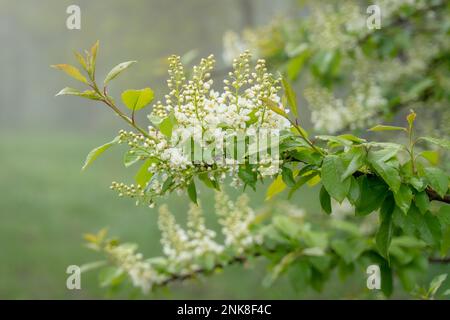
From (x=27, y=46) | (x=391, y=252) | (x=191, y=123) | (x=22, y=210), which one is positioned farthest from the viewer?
(x=27, y=46)

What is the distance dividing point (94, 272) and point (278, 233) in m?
2.61

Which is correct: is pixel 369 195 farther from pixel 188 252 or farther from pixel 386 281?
pixel 188 252

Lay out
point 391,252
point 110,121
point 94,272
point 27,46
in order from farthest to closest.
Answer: point 27,46 < point 110,121 < point 94,272 < point 391,252

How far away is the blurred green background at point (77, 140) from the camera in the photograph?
14.4 ft

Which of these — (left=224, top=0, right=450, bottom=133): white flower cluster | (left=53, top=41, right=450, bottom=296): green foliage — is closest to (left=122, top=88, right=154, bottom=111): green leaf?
(left=53, top=41, right=450, bottom=296): green foliage

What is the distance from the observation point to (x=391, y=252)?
2.06 meters

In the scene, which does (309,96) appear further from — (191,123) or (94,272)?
(94,272)

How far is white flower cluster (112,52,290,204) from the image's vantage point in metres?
1.12

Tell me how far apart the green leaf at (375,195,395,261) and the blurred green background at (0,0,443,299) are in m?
0.99

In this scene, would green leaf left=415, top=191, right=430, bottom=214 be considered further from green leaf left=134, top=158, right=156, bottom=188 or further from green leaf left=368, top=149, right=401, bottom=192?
green leaf left=134, top=158, right=156, bottom=188

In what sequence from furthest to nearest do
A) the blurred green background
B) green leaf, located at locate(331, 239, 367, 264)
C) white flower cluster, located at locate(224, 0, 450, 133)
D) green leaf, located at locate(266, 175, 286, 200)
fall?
the blurred green background
white flower cluster, located at locate(224, 0, 450, 133)
green leaf, located at locate(331, 239, 367, 264)
green leaf, located at locate(266, 175, 286, 200)

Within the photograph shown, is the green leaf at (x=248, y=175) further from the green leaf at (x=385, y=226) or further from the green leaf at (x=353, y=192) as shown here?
the green leaf at (x=385, y=226)

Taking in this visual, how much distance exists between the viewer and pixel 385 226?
4.09ft
